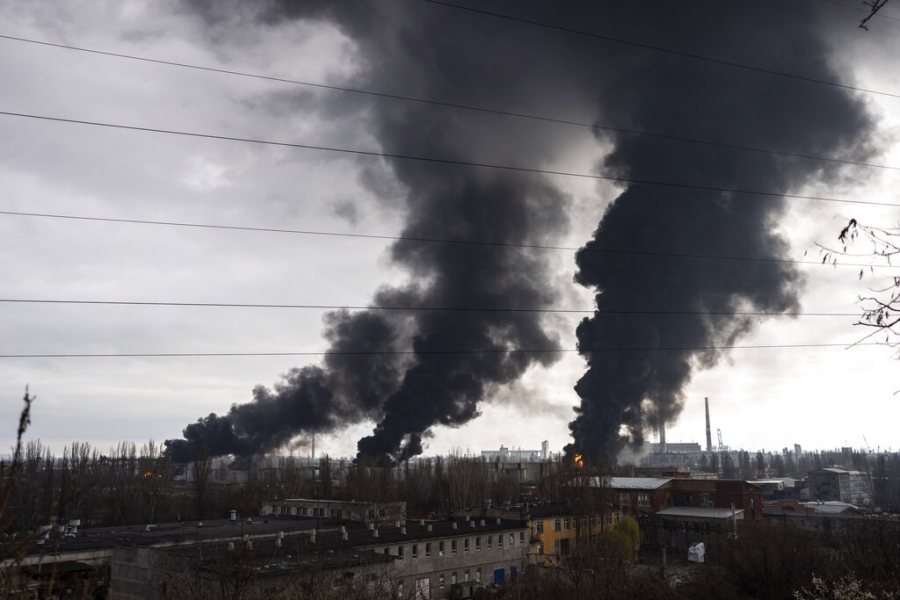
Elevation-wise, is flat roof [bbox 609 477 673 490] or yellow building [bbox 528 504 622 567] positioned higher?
flat roof [bbox 609 477 673 490]

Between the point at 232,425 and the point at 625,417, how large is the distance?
6541 cm

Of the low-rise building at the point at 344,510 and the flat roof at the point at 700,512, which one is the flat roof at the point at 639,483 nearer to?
the flat roof at the point at 700,512

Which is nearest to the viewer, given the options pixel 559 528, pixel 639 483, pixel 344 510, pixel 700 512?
pixel 559 528

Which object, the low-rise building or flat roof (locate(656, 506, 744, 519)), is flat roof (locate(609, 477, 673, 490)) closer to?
flat roof (locate(656, 506, 744, 519))

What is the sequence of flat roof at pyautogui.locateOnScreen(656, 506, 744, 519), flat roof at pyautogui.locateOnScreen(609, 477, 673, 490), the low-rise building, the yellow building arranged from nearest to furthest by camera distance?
the yellow building, the low-rise building, flat roof at pyautogui.locateOnScreen(656, 506, 744, 519), flat roof at pyautogui.locateOnScreen(609, 477, 673, 490)

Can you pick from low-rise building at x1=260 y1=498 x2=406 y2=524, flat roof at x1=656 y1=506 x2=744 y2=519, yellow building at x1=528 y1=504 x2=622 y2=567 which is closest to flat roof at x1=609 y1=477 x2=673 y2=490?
flat roof at x1=656 y1=506 x2=744 y2=519

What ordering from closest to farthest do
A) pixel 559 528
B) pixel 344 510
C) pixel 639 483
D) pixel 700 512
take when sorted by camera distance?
1. pixel 559 528
2. pixel 344 510
3. pixel 700 512
4. pixel 639 483

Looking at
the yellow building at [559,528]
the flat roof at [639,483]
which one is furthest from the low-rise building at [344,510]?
the flat roof at [639,483]

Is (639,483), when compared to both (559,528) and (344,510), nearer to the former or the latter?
(559,528)

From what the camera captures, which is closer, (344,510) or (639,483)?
(344,510)

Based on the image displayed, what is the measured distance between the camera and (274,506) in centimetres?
5950

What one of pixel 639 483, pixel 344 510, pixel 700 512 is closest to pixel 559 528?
pixel 700 512

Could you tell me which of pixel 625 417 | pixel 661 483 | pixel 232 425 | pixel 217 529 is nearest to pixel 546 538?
pixel 661 483

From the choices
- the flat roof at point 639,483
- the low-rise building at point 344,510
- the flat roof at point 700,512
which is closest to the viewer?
the low-rise building at point 344,510
